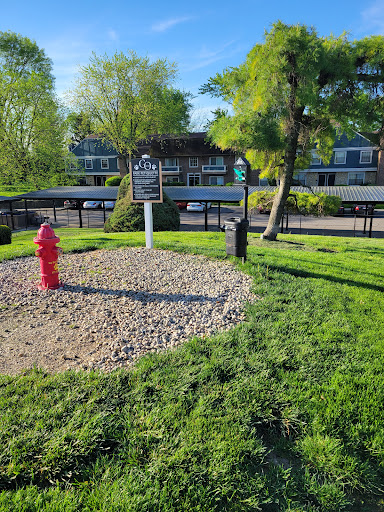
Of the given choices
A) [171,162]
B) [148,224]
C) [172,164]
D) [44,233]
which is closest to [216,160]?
[172,164]

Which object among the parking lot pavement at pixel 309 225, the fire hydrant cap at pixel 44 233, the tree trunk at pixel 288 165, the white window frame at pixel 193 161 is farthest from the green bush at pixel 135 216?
the white window frame at pixel 193 161

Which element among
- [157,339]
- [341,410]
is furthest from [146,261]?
[341,410]

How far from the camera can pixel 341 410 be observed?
323cm

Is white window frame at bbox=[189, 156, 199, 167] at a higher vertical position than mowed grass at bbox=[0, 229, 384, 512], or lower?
higher

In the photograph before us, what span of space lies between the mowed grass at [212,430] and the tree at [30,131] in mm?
30393

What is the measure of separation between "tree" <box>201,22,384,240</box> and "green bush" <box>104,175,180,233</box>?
547 cm

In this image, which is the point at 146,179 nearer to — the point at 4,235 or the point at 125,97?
the point at 4,235

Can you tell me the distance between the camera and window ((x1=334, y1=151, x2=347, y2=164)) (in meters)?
42.9

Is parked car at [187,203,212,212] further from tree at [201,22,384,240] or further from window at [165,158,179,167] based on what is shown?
tree at [201,22,384,240]

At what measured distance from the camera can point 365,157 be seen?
42500 mm

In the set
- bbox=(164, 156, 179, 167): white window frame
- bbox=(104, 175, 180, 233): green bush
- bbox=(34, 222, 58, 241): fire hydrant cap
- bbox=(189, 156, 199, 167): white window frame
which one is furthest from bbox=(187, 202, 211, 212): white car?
bbox=(34, 222, 58, 241): fire hydrant cap

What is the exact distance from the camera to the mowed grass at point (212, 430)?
8.00 feet

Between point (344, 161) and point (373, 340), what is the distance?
144ft

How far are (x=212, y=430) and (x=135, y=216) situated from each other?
45.7ft
